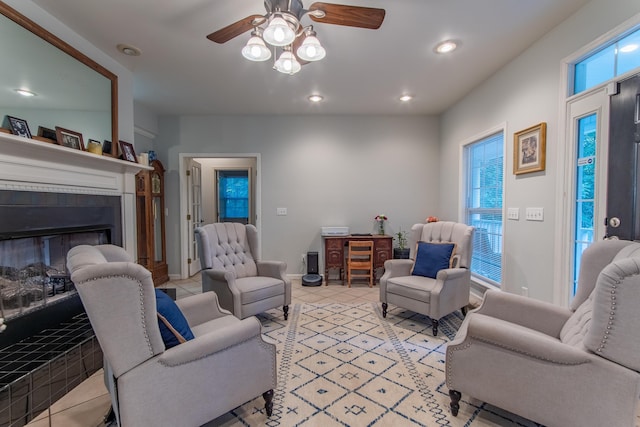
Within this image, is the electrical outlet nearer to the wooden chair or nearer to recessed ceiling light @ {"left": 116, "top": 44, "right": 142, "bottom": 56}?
the wooden chair

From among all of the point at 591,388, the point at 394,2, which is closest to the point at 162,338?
the point at 591,388

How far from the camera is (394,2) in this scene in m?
1.92

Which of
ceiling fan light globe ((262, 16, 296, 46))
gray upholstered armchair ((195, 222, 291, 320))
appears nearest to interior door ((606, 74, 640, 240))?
ceiling fan light globe ((262, 16, 296, 46))

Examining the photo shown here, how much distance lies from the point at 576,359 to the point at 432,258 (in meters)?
1.70

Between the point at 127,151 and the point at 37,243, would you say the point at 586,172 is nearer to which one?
the point at 127,151

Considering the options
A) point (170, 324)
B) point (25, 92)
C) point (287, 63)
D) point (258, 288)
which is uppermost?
point (287, 63)

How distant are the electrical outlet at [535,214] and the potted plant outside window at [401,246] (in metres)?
1.79

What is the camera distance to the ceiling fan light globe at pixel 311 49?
175cm

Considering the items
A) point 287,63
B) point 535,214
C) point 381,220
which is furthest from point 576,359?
point 381,220

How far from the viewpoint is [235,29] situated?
1803 millimetres

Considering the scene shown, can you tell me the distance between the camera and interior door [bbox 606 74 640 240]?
1683mm

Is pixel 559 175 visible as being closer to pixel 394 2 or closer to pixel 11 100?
pixel 394 2

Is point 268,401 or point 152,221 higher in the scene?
point 152,221

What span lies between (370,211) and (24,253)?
384cm
